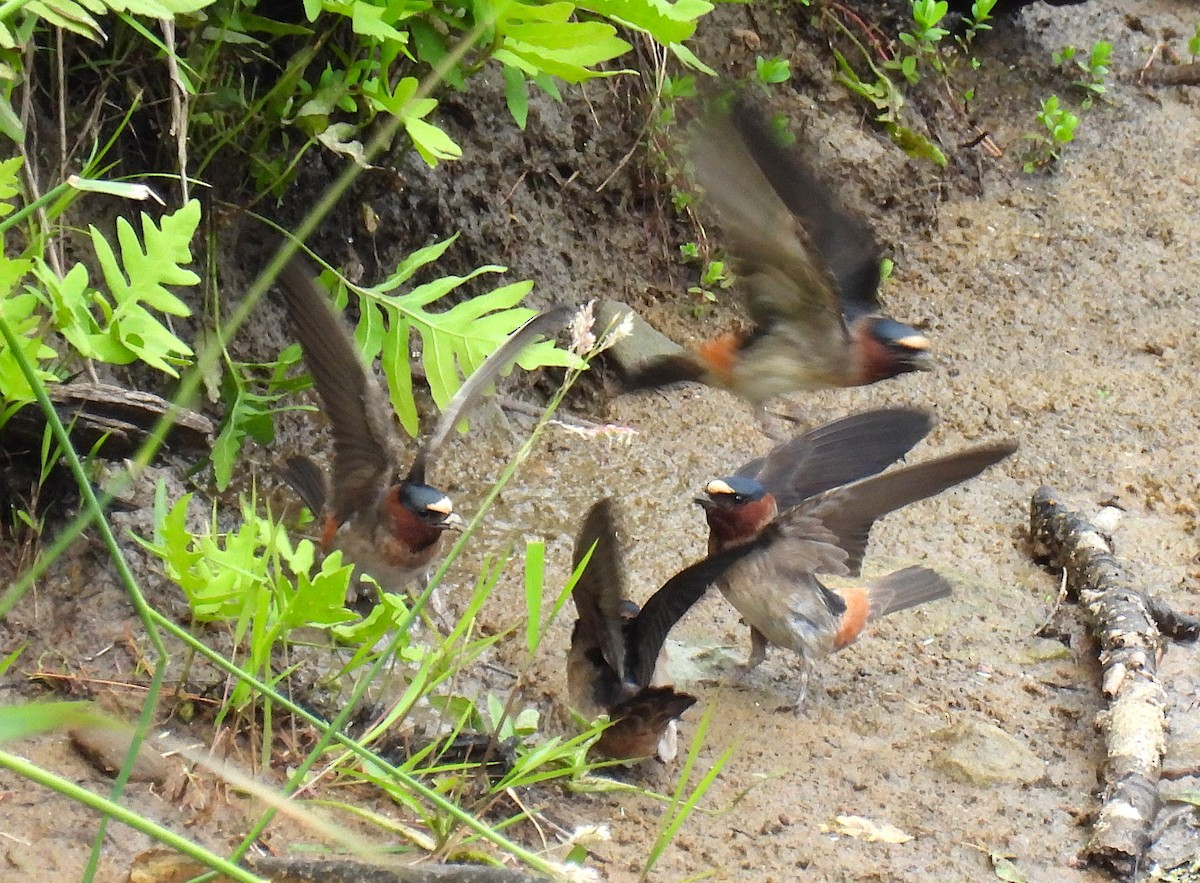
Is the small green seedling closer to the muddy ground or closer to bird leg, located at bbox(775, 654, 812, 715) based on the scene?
the muddy ground

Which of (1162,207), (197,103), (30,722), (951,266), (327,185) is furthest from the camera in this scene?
(1162,207)

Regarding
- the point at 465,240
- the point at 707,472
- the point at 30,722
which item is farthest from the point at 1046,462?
the point at 30,722

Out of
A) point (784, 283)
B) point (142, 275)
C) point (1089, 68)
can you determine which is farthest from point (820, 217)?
point (1089, 68)

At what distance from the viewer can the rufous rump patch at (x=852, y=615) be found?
4.53 m

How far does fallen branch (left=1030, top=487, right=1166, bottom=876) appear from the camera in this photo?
349 cm

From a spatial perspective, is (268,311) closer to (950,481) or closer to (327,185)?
(327,185)

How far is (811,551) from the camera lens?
4523 mm

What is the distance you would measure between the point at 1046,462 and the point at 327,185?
10.7 ft

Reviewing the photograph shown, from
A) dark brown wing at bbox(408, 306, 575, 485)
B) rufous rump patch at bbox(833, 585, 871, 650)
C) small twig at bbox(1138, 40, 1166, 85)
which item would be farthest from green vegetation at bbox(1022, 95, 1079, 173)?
dark brown wing at bbox(408, 306, 575, 485)

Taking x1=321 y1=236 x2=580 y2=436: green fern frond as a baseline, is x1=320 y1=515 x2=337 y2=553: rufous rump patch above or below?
below

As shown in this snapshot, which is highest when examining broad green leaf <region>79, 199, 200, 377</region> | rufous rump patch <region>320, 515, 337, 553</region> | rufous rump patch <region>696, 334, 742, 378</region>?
broad green leaf <region>79, 199, 200, 377</region>

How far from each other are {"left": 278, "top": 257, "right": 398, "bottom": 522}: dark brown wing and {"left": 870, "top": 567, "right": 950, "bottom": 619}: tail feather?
175 centimetres

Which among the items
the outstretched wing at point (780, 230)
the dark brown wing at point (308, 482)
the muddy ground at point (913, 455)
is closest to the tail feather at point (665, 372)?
the muddy ground at point (913, 455)

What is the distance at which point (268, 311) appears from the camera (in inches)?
192
